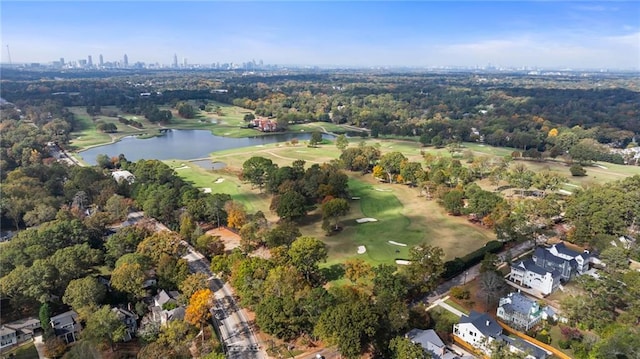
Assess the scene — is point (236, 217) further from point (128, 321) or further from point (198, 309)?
point (128, 321)

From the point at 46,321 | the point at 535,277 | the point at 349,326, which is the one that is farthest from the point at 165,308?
the point at 535,277

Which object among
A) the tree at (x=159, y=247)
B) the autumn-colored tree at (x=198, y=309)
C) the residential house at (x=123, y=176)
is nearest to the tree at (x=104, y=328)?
the autumn-colored tree at (x=198, y=309)

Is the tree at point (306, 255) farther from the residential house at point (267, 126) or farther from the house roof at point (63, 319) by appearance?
the residential house at point (267, 126)

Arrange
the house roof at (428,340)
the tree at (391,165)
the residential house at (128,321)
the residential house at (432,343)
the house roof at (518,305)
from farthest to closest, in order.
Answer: the tree at (391,165) → the house roof at (518,305) → the residential house at (128,321) → the house roof at (428,340) → the residential house at (432,343)

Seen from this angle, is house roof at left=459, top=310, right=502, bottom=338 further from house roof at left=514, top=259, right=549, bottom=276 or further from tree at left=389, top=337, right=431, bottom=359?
house roof at left=514, top=259, right=549, bottom=276

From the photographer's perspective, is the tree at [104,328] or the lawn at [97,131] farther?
the lawn at [97,131]

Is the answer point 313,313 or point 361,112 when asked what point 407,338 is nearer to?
point 313,313
